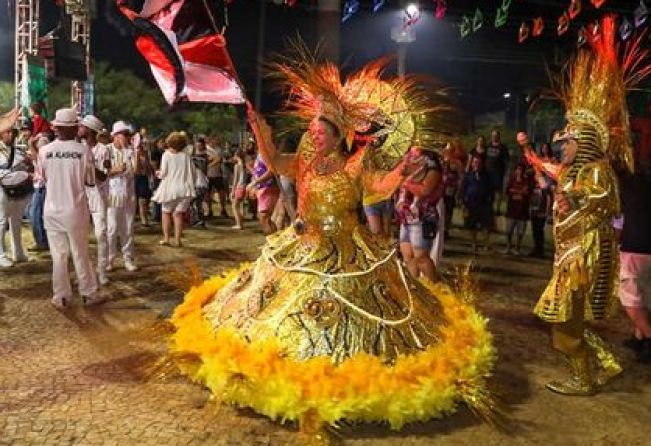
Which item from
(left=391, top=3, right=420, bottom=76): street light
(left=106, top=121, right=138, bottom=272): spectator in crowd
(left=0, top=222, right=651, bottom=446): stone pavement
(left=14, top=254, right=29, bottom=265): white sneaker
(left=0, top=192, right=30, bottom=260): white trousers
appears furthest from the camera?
(left=391, top=3, right=420, bottom=76): street light

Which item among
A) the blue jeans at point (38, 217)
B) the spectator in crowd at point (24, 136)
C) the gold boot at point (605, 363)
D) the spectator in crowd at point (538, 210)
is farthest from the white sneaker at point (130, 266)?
the spectator in crowd at point (538, 210)

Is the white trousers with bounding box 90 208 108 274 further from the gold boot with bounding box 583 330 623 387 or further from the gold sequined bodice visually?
the gold boot with bounding box 583 330 623 387

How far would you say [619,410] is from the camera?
454 centimetres

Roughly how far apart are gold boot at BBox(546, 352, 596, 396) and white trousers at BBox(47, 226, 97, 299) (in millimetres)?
4396

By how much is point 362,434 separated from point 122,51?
32128 mm

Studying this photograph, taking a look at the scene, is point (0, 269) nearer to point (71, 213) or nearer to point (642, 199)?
point (71, 213)

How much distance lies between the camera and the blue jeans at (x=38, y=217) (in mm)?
9820

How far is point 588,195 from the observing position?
14.6 ft

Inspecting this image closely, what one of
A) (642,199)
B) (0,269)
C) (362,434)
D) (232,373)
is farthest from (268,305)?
(0,269)

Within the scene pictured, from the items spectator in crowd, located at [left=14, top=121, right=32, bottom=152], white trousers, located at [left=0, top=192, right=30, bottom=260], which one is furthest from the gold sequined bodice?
spectator in crowd, located at [left=14, top=121, right=32, bottom=152]

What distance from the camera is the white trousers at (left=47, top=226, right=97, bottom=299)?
251 inches

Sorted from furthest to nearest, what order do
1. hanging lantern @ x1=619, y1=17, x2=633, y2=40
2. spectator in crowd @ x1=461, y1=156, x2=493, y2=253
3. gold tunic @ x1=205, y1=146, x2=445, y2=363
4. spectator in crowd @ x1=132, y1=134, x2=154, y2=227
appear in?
1. spectator in crowd @ x1=132, y1=134, x2=154, y2=227
2. hanging lantern @ x1=619, y1=17, x2=633, y2=40
3. spectator in crowd @ x1=461, y1=156, x2=493, y2=253
4. gold tunic @ x1=205, y1=146, x2=445, y2=363

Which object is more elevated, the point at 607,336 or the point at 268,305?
the point at 268,305

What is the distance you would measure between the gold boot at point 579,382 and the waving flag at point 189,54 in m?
2.96
